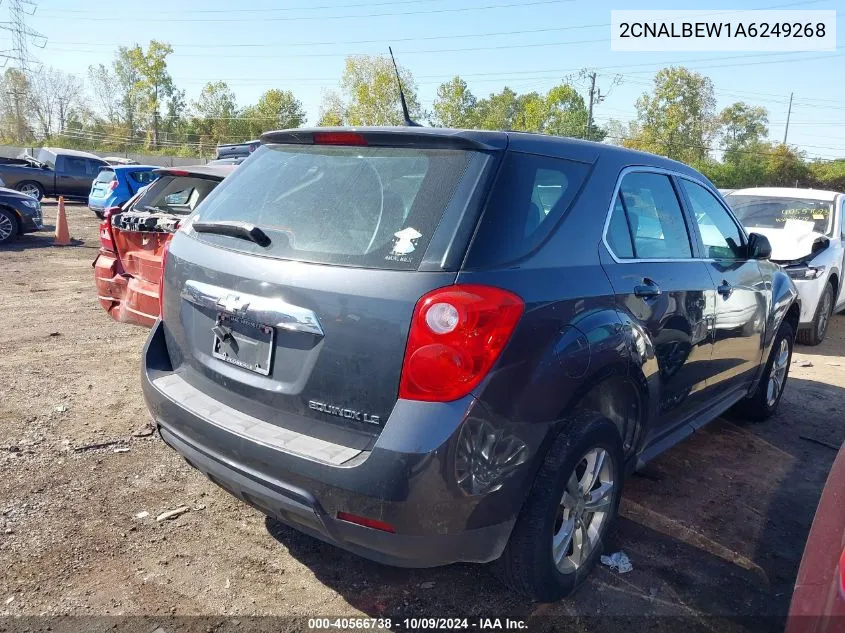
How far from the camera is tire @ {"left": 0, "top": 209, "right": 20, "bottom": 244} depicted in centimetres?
1231

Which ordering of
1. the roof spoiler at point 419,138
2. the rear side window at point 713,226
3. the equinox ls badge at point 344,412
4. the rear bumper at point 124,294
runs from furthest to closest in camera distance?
1. the rear bumper at point 124,294
2. the rear side window at point 713,226
3. the roof spoiler at point 419,138
4. the equinox ls badge at point 344,412

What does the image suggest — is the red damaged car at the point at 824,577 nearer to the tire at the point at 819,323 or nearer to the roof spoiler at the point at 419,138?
the roof spoiler at the point at 419,138

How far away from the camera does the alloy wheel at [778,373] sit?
4.87 m

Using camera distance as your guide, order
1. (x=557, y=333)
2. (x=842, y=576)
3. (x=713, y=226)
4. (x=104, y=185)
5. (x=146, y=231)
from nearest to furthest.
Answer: (x=842, y=576) → (x=557, y=333) → (x=713, y=226) → (x=146, y=231) → (x=104, y=185)

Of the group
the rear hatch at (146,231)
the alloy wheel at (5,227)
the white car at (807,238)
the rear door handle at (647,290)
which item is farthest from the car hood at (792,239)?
the alloy wheel at (5,227)

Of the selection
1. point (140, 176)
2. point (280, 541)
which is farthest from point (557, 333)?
point (140, 176)

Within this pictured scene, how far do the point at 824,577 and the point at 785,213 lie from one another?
25.7 ft

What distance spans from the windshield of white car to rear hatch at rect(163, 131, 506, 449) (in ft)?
22.4

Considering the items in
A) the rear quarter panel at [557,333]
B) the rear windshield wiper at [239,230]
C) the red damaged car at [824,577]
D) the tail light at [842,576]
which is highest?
the rear windshield wiper at [239,230]

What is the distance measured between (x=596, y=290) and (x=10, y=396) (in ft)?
13.5

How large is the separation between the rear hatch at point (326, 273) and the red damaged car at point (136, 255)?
187 cm

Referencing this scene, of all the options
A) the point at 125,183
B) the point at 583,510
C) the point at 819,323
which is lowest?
the point at 819,323

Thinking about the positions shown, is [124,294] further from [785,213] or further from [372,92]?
[372,92]

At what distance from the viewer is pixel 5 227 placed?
12.4 meters
